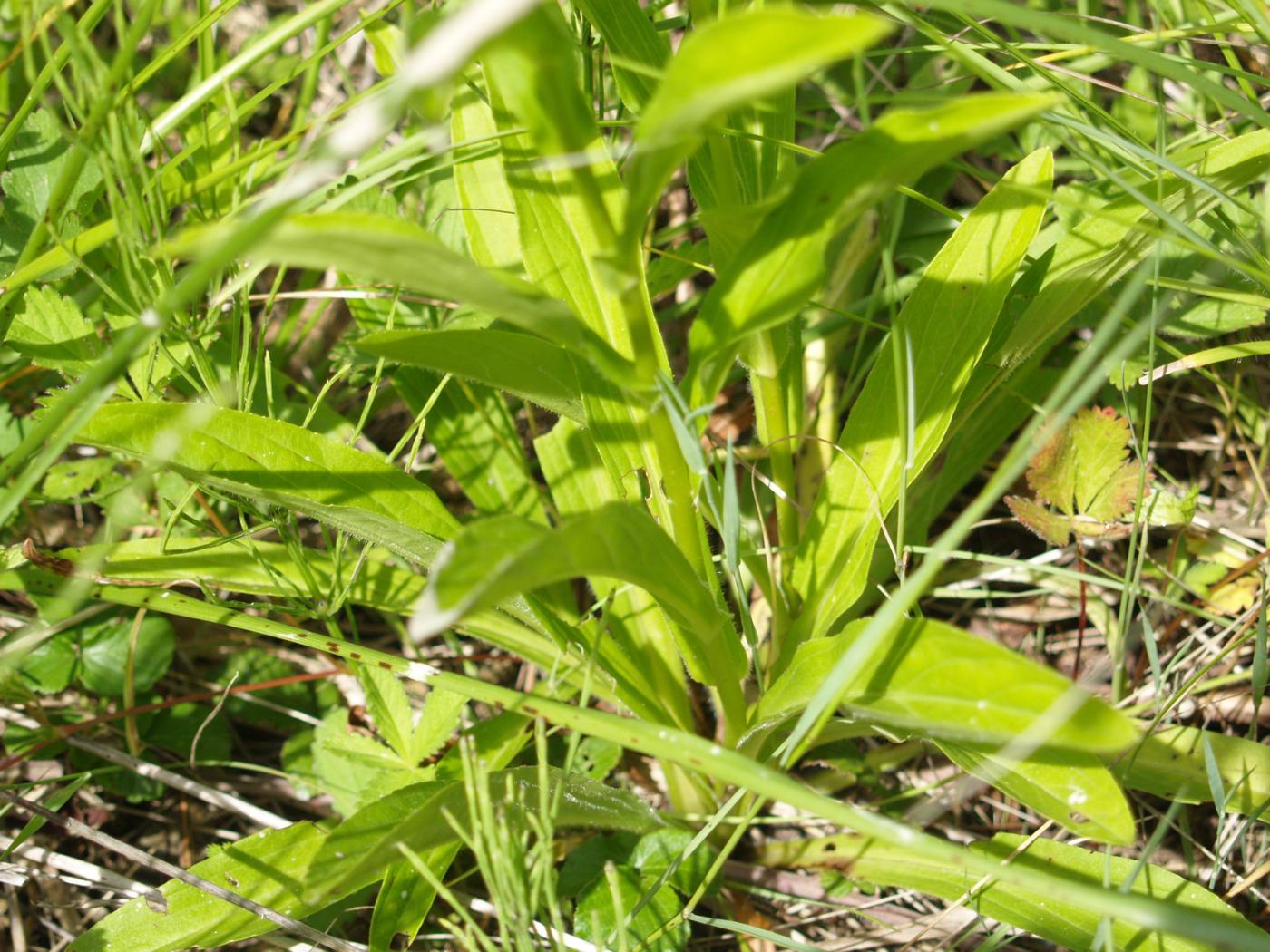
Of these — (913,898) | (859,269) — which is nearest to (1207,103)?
(859,269)

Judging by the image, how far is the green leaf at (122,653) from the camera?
194cm

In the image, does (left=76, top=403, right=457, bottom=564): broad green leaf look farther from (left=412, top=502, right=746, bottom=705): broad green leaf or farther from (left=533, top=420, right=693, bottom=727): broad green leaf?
(left=412, top=502, right=746, bottom=705): broad green leaf

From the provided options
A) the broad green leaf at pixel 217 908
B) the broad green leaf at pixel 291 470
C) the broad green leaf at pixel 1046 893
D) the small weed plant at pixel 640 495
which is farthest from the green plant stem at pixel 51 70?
the broad green leaf at pixel 1046 893

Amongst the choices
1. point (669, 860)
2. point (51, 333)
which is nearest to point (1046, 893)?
point (669, 860)

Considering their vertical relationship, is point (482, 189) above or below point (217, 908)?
above

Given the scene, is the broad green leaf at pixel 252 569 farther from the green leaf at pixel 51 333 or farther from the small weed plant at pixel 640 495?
the green leaf at pixel 51 333

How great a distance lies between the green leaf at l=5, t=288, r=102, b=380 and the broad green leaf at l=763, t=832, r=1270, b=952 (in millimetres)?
1548

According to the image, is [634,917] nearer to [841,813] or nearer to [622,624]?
[622,624]

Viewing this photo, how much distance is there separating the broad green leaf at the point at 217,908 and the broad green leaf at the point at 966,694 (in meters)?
0.89

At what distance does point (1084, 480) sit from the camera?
5.73 feet

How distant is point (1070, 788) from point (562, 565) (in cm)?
68

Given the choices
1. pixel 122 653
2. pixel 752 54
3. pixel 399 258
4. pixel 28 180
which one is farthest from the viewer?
pixel 122 653

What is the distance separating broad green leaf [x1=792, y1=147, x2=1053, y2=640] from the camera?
1454 millimetres

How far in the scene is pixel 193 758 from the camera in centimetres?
190
